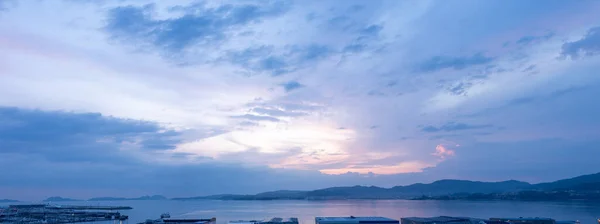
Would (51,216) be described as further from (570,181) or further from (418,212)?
(570,181)

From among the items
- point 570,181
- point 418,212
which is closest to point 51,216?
point 418,212

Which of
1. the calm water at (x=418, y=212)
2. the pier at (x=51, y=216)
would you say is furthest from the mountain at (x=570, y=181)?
the pier at (x=51, y=216)

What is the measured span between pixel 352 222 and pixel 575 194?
373ft

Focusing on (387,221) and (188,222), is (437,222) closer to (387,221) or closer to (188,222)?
(387,221)

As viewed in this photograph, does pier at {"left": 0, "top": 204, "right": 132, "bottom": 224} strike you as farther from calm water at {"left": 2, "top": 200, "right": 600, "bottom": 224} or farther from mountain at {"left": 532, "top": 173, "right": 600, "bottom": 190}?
mountain at {"left": 532, "top": 173, "right": 600, "bottom": 190}

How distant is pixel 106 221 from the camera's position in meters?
70.5

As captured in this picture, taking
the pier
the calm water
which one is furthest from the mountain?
the pier

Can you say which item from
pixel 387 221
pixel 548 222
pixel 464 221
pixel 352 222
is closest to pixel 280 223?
pixel 352 222

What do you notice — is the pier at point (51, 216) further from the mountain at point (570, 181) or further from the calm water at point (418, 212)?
the mountain at point (570, 181)

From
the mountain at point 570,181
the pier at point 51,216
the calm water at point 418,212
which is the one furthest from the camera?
the mountain at point 570,181

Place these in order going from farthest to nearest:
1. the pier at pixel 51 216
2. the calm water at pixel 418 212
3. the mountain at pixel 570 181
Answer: the mountain at pixel 570 181, the calm water at pixel 418 212, the pier at pixel 51 216

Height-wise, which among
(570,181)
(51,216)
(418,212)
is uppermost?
(570,181)

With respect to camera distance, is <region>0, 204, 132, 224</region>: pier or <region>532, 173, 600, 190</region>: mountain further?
<region>532, 173, 600, 190</region>: mountain

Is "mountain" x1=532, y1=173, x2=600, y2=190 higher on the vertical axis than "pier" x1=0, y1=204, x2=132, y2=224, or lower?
higher
